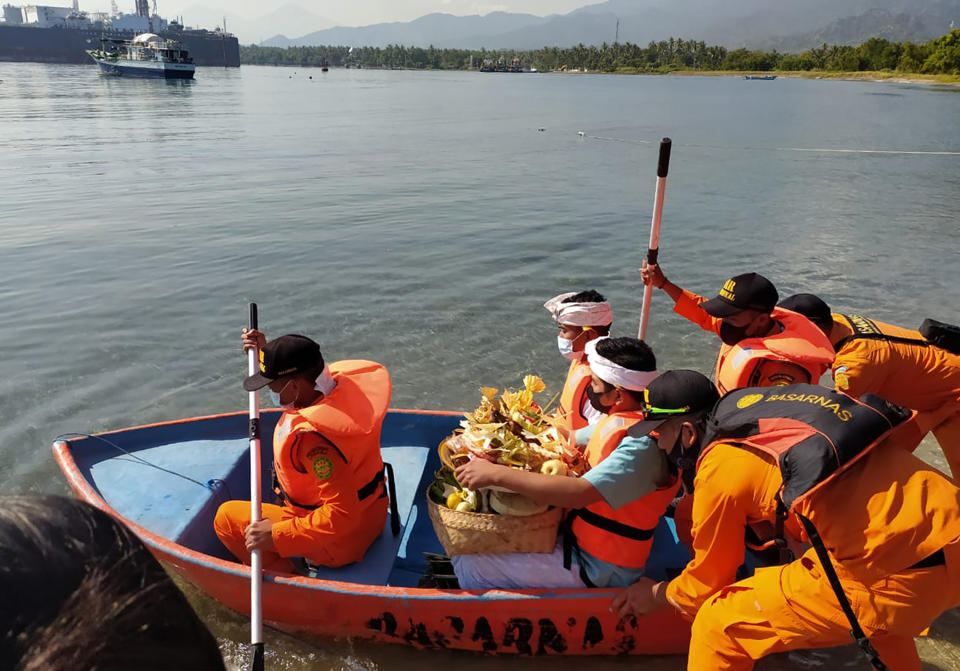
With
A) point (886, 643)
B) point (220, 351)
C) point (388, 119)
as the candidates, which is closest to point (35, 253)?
point (220, 351)

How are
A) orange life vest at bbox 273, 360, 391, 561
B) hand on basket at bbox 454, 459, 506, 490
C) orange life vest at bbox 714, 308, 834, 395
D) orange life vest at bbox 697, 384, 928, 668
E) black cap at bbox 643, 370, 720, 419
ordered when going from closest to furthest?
orange life vest at bbox 697, 384, 928, 668
black cap at bbox 643, 370, 720, 419
hand on basket at bbox 454, 459, 506, 490
orange life vest at bbox 273, 360, 391, 561
orange life vest at bbox 714, 308, 834, 395

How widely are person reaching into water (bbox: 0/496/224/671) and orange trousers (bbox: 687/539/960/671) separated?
10.1 ft

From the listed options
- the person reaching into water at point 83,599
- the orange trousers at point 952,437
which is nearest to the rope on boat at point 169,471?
the person reaching into water at point 83,599

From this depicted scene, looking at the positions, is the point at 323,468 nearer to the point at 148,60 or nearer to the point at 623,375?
the point at 623,375

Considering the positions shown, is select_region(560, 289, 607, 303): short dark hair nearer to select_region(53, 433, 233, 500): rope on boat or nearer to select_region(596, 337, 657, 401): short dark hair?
select_region(596, 337, 657, 401): short dark hair

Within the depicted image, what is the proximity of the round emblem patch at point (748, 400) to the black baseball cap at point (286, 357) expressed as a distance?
253 centimetres

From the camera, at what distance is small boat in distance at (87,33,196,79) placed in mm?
81375

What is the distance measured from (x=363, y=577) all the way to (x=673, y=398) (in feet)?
8.70

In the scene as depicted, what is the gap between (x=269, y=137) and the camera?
32.1m

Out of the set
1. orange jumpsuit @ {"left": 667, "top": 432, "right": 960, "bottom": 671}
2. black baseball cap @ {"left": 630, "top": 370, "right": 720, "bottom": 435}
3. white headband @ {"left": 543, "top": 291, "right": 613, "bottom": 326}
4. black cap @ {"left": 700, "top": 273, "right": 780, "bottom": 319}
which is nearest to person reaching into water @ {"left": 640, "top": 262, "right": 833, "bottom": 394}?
black cap @ {"left": 700, "top": 273, "right": 780, "bottom": 319}

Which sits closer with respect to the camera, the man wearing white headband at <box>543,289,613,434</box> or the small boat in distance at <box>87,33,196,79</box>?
the man wearing white headband at <box>543,289,613,434</box>

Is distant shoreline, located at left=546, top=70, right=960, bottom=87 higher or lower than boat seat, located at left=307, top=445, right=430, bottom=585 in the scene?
higher

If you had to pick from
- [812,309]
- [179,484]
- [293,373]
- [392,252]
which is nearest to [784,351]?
[812,309]

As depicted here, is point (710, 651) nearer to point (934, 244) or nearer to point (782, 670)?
point (782, 670)
